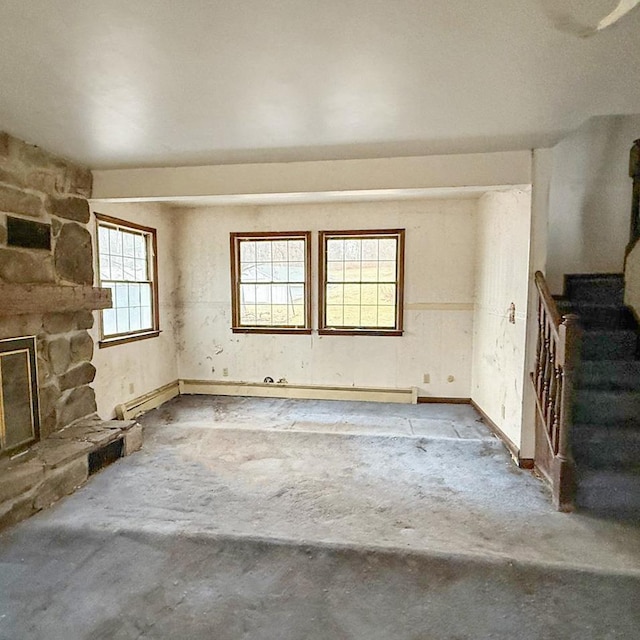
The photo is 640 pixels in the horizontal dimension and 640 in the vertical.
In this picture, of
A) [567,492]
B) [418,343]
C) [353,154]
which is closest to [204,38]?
[353,154]

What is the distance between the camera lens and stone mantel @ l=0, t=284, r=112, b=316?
8.98 feet

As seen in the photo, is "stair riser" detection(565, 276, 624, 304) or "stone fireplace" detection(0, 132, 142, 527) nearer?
"stone fireplace" detection(0, 132, 142, 527)

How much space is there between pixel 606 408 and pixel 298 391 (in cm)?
346

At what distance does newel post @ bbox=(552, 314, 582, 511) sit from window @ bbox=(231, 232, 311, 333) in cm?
324

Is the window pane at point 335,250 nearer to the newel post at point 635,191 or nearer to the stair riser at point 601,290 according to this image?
the stair riser at point 601,290

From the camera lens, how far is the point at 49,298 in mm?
3070

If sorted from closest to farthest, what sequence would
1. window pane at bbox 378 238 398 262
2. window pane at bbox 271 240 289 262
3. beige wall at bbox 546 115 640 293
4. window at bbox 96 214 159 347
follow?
1. beige wall at bbox 546 115 640 293
2. window at bbox 96 214 159 347
3. window pane at bbox 378 238 398 262
4. window pane at bbox 271 240 289 262

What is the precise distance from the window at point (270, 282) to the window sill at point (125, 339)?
1.06 meters

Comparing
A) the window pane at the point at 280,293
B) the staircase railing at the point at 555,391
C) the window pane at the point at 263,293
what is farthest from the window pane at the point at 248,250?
the staircase railing at the point at 555,391

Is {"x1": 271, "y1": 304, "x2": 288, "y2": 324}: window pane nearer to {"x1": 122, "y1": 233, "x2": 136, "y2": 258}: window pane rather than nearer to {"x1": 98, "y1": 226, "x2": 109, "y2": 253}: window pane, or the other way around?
{"x1": 122, "y1": 233, "x2": 136, "y2": 258}: window pane

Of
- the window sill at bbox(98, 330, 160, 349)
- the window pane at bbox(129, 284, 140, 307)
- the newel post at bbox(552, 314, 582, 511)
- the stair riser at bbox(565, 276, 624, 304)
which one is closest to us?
the newel post at bbox(552, 314, 582, 511)

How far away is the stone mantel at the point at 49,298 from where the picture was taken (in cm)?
274

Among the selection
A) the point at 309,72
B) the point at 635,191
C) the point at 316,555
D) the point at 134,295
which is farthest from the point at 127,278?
the point at 635,191

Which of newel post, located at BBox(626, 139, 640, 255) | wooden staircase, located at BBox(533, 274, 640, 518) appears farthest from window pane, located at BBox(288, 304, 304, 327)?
newel post, located at BBox(626, 139, 640, 255)
